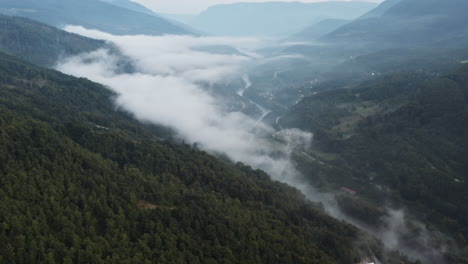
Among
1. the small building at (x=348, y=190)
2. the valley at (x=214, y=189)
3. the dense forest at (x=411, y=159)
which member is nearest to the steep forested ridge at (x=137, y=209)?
the valley at (x=214, y=189)

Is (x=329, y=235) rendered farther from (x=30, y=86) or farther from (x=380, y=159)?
(x=30, y=86)

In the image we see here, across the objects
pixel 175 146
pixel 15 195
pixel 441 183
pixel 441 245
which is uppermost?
pixel 15 195

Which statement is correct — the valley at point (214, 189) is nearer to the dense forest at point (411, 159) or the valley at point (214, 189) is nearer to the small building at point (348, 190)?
the small building at point (348, 190)

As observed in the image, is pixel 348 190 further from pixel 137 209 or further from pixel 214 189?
pixel 137 209

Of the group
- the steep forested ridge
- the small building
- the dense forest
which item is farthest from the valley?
the dense forest

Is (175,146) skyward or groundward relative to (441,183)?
skyward

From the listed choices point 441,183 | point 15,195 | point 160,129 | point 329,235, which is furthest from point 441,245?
point 160,129

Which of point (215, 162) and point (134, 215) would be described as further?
point (215, 162)
